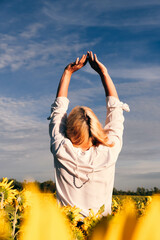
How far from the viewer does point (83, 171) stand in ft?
11.3

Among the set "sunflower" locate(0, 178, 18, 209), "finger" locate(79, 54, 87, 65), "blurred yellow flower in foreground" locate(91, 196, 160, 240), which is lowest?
"sunflower" locate(0, 178, 18, 209)

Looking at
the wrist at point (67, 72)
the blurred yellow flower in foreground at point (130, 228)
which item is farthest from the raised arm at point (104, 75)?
the blurred yellow flower in foreground at point (130, 228)

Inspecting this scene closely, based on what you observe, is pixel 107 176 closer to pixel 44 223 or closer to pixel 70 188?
pixel 70 188

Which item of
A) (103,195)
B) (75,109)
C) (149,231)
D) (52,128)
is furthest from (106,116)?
(149,231)

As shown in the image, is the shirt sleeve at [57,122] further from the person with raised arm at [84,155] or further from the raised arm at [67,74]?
the raised arm at [67,74]

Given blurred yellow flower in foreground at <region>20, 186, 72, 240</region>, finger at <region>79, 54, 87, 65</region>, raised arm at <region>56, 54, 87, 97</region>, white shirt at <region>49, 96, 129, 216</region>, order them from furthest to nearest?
finger at <region>79, 54, 87, 65</region> < raised arm at <region>56, 54, 87, 97</region> < white shirt at <region>49, 96, 129, 216</region> < blurred yellow flower in foreground at <region>20, 186, 72, 240</region>

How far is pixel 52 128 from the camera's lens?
3.79m

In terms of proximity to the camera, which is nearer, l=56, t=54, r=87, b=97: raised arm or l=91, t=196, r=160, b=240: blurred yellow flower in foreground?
l=91, t=196, r=160, b=240: blurred yellow flower in foreground

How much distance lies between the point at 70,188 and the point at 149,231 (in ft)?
10.4

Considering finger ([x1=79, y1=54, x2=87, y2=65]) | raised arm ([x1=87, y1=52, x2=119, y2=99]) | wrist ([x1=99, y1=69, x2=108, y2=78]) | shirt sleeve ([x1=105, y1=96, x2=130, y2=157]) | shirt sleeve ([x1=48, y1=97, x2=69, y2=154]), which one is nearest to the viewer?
shirt sleeve ([x1=48, y1=97, x2=69, y2=154])

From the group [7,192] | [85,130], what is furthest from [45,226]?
[85,130]

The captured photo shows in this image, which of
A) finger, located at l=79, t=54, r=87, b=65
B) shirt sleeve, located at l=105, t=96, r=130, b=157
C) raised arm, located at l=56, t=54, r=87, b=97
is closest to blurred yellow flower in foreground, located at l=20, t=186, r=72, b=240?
shirt sleeve, located at l=105, t=96, r=130, b=157

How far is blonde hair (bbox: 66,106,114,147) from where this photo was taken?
363 cm

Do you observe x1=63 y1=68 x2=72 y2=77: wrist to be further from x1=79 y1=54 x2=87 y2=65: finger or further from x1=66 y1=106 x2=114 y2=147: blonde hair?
x1=66 y1=106 x2=114 y2=147: blonde hair
